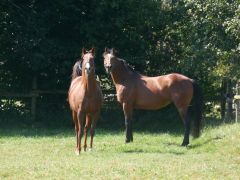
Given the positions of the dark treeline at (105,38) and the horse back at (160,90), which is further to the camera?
the dark treeline at (105,38)

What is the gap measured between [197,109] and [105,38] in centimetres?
599

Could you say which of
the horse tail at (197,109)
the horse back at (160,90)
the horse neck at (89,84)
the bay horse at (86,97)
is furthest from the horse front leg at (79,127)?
the horse tail at (197,109)

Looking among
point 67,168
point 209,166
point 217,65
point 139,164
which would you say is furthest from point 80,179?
point 217,65

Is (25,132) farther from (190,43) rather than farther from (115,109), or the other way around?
(190,43)

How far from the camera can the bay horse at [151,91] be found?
1446cm

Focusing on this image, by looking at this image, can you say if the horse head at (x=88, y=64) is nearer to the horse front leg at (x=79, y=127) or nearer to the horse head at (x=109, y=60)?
the horse front leg at (x=79, y=127)

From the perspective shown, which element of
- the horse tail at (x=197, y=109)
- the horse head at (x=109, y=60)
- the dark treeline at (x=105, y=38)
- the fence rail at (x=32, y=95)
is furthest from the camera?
the fence rail at (x=32, y=95)

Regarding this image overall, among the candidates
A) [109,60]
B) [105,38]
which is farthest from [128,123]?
[105,38]

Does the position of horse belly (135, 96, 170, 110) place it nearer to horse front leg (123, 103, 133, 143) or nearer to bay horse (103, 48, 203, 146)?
bay horse (103, 48, 203, 146)

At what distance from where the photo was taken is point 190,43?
61.1ft

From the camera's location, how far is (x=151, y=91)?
1505 cm

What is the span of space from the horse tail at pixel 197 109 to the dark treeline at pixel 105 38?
9.41 ft

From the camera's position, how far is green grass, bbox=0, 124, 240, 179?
9117 mm

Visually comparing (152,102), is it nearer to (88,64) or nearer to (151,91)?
(151,91)
